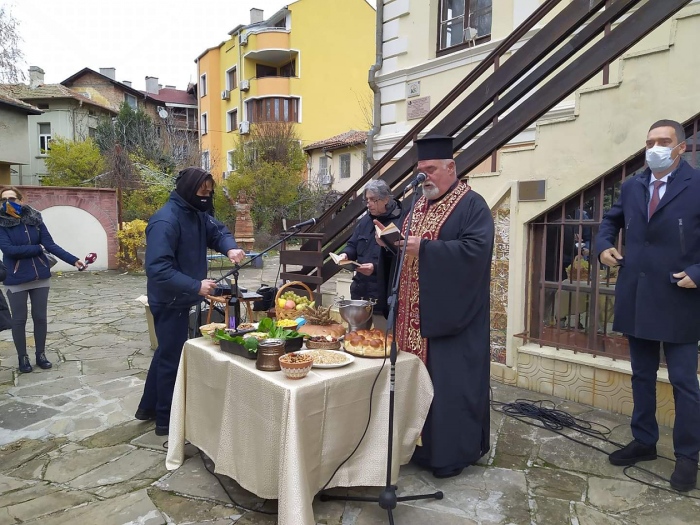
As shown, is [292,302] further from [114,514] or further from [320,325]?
[114,514]

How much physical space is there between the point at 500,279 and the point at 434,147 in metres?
2.29

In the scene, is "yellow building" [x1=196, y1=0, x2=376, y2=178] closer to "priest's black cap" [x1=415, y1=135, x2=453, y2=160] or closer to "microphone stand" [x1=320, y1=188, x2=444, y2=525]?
"priest's black cap" [x1=415, y1=135, x2=453, y2=160]

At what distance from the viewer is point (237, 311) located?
346 centimetres

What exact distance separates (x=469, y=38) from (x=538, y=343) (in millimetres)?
4418

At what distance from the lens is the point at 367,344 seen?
2973 millimetres

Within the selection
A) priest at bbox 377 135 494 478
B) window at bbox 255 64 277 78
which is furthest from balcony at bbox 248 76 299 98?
priest at bbox 377 135 494 478

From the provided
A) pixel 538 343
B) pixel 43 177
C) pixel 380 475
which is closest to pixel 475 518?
pixel 380 475

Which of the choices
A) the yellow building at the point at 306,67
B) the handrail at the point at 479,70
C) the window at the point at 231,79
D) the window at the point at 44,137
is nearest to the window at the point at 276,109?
the yellow building at the point at 306,67

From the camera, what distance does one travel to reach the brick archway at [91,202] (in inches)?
529

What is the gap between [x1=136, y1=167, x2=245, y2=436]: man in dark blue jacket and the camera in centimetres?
349

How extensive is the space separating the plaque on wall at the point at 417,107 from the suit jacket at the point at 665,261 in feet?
15.3

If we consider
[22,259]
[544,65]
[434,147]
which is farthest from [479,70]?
[22,259]

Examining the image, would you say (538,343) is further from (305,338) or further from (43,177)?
(43,177)

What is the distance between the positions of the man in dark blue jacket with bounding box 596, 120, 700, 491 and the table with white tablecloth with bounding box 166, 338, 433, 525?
56.0 inches
